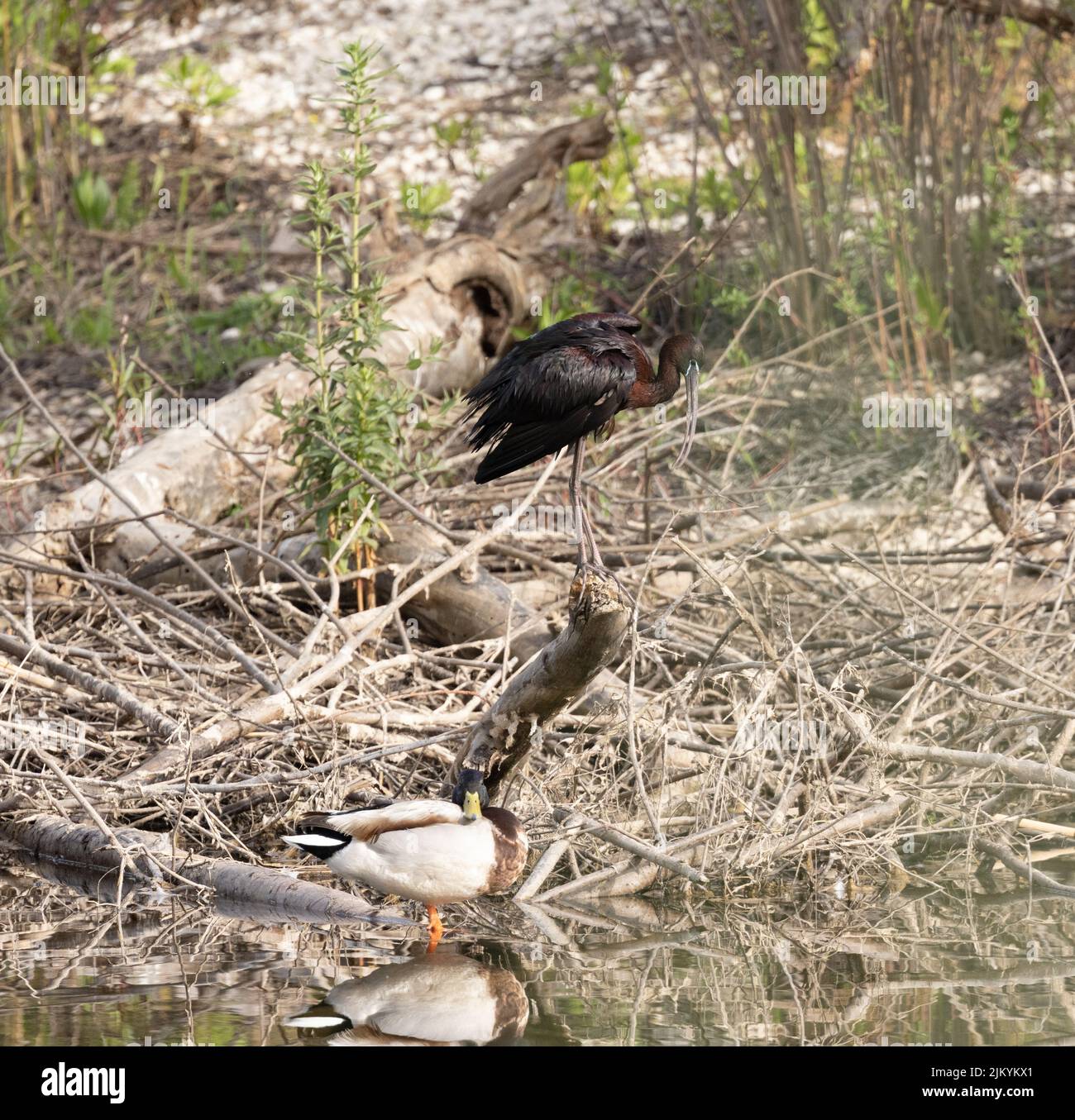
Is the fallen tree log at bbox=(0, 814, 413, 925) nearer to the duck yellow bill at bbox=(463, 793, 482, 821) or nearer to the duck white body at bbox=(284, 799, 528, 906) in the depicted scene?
the duck white body at bbox=(284, 799, 528, 906)

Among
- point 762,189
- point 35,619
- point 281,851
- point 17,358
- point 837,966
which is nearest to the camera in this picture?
point 837,966

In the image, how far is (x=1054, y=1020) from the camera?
11.0ft

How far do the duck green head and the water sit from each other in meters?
0.39

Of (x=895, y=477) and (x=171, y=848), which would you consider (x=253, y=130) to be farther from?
(x=171, y=848)

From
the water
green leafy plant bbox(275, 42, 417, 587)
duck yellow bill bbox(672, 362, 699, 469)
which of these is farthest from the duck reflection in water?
green leafy plant bbox(275, 42, 417, 587)

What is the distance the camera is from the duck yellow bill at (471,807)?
3.79 metres

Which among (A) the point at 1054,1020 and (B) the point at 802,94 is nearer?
(A) the point at 1054,1020

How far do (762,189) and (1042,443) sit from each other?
6.57 feet

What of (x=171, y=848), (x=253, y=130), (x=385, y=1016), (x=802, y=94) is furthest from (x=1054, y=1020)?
(x=253, y=130)

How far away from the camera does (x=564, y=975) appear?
12.2 ft

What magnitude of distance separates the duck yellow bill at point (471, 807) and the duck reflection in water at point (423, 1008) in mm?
379

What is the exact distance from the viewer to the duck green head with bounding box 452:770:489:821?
12.5 ft

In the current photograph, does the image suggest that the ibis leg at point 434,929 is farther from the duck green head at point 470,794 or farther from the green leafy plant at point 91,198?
the green leafy plant at point 91,198

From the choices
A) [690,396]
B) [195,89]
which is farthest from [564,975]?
[195,89]
